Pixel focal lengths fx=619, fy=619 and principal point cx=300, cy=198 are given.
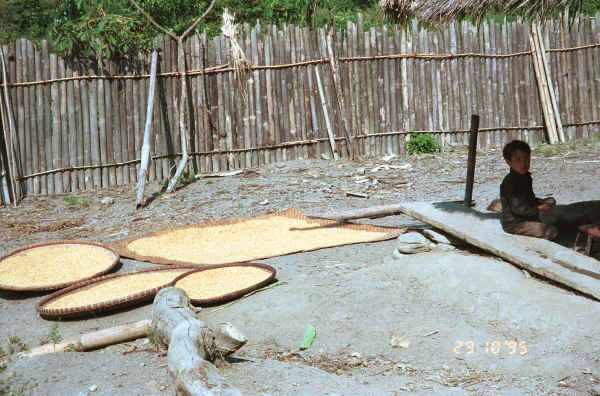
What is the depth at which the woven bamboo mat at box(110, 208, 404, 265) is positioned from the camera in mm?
6098

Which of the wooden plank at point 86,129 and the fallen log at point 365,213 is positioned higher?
the wooden plank at point 86,129

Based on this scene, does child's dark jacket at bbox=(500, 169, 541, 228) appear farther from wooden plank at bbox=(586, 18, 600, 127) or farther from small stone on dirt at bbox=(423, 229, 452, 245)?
wooden plank at bbox=(586, 18, 600, 127)

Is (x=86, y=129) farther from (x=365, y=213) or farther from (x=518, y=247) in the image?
(x=518, y=247)

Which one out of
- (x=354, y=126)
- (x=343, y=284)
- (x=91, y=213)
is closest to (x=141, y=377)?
(x=343, y=284)

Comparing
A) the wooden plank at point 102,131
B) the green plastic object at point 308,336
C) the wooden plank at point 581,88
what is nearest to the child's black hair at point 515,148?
the green plastic object at point 308,336

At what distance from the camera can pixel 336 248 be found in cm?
601

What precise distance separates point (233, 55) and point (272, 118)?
3.81ft

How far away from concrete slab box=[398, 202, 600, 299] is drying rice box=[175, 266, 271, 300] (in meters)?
1.58

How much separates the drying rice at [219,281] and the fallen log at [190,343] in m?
0.56

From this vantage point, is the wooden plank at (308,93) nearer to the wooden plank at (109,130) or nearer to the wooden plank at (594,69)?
the wooden plank at (109,130)

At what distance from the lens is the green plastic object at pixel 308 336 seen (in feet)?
12.3

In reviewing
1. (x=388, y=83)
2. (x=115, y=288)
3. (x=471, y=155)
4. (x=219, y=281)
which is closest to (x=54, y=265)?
(x=115, y=288)

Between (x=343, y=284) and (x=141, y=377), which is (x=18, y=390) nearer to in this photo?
(x=141, y=377)
